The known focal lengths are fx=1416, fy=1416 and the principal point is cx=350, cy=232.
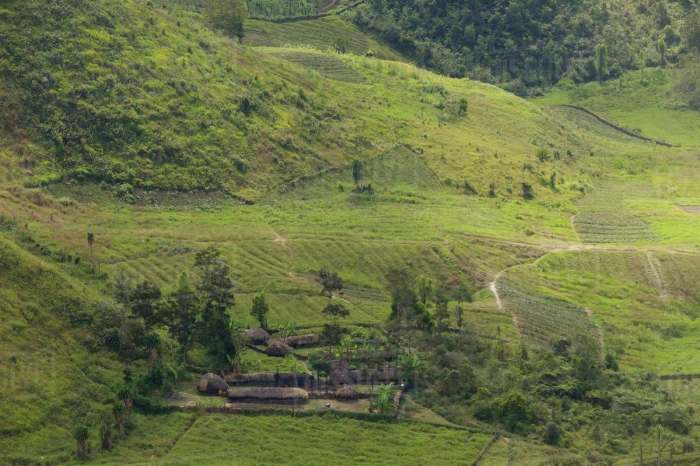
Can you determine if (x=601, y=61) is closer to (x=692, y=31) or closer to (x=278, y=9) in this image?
(x=692, y=31)

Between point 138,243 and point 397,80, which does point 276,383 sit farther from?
point 397,80

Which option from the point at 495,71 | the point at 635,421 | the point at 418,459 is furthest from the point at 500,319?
the point at 495,71

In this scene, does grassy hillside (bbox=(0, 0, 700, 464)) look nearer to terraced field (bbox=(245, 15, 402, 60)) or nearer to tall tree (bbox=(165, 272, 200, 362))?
tall tree (bbox=(165, 272, 200, 362))

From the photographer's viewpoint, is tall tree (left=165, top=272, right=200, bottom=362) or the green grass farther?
the green grass

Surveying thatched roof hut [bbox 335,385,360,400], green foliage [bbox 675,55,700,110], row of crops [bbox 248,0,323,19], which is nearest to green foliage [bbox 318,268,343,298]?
thatched roof hut [bbox 335,385,360,400]

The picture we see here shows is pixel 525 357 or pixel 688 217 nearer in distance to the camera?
pixel 525 357

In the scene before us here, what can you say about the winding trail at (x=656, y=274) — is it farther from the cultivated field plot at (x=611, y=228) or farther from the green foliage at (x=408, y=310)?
the green foliage at (x=408, y=310)
